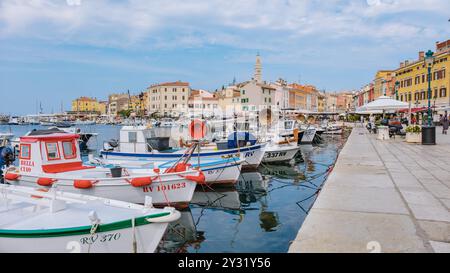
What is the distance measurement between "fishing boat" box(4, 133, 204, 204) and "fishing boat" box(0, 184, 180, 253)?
4.02 m

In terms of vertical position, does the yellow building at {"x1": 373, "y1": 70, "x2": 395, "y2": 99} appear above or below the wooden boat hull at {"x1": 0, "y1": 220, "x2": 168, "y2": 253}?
above

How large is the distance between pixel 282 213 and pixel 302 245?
6.29 meters

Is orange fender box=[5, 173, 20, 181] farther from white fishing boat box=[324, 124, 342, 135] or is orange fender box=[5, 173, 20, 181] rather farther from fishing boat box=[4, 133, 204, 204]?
white fishing boat box=[324, 124, 342, 135]

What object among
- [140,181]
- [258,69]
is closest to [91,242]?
[140,181]

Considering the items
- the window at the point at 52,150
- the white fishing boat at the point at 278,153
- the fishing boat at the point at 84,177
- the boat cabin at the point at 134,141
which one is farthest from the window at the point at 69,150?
the white fishing boat at the point at 278,153

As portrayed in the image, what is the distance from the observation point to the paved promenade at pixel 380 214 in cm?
489

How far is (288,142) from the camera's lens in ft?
78.5

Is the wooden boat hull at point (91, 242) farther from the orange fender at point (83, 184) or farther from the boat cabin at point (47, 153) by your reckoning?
the boat cabin at point (47, 153)

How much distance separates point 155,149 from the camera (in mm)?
18875

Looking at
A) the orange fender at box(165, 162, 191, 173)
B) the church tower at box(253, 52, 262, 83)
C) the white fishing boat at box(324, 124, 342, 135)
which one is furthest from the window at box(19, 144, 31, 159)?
the church tower at box(253, 52, 262, 83)

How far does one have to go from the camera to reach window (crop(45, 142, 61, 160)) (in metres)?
11.4

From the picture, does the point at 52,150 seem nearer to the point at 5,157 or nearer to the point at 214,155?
the point at 214,155

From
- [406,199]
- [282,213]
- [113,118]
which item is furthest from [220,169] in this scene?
[113,118]

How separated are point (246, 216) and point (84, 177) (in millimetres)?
5221
